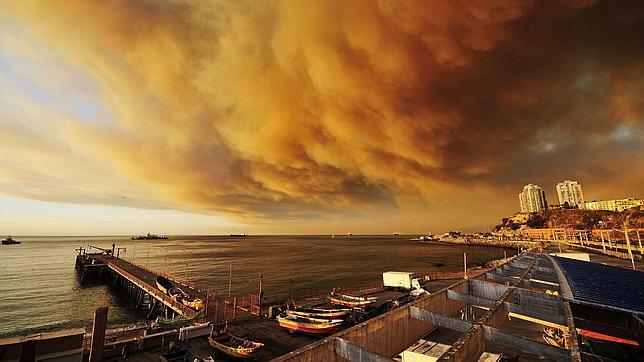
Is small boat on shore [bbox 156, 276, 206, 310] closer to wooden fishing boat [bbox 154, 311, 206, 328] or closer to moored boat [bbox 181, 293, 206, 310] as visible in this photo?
moored boat [bbox 181, 293, 206, 310]

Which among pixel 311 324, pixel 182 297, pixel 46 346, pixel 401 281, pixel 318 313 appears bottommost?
pixel 182 297

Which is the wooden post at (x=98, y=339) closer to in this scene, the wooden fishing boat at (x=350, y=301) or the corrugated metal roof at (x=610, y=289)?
the wooden fishing boat at (x=350, y=301)

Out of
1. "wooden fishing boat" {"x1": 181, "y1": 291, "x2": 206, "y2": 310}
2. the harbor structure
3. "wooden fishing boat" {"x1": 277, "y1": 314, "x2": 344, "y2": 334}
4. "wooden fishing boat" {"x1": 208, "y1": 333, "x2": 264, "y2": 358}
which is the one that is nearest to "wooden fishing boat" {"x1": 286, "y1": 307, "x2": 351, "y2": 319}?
"wooden fishing boat" {"x1": 277, "y1": 314, "x2": 344, "y2": 334}

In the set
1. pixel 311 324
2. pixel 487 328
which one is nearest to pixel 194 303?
pixel 311 324

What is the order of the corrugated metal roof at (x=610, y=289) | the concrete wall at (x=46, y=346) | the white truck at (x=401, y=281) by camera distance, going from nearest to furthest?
the corrugated metal roof at (x=610, y=289) → the concrete wall at (x=46, y=346) → the white truck at (x=401, y=281)

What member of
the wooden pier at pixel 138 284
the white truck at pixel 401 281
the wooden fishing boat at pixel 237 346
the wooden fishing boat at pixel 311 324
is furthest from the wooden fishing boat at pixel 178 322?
the white truck at pixel 401 281

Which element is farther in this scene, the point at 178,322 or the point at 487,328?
the point at 178,322

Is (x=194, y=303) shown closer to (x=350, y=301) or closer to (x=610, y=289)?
(x=350, y=301)

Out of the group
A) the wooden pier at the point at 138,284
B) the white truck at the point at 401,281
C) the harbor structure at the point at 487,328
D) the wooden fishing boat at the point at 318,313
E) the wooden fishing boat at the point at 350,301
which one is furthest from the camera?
the white truck at the point at 401,281
